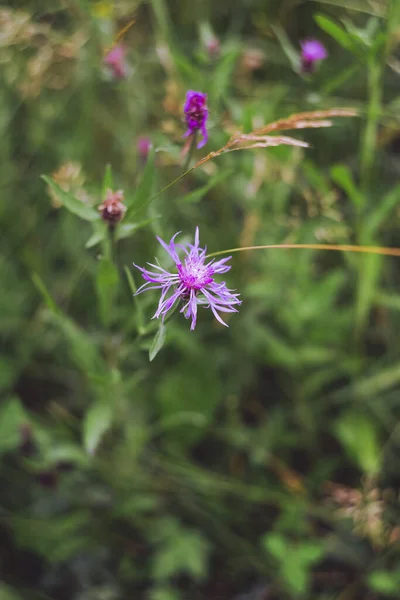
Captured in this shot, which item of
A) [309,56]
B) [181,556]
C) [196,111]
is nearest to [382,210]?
[309,56]

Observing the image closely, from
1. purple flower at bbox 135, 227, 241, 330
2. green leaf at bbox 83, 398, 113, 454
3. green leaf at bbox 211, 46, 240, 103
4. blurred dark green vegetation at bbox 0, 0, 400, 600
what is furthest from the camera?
blurred dark green vegetation at bbox 0, 0, 400, 600

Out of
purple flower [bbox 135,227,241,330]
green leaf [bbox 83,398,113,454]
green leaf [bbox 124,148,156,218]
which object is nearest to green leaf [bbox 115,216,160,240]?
green leaf [bbox 124,148,156,218]

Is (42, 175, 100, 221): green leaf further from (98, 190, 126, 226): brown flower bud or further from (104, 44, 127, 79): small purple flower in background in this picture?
(104, 44, 127, 79): small purple flower in background

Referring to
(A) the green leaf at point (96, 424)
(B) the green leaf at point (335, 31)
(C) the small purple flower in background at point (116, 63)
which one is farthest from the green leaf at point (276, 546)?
(C) the small purple flower in background at point (116, 63)

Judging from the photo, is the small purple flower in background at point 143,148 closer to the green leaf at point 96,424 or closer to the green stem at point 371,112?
the green stem at point 371,112

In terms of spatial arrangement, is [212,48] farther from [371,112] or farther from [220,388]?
[220,388]

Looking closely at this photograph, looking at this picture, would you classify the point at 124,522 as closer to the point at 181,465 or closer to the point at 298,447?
the point at 181,465
